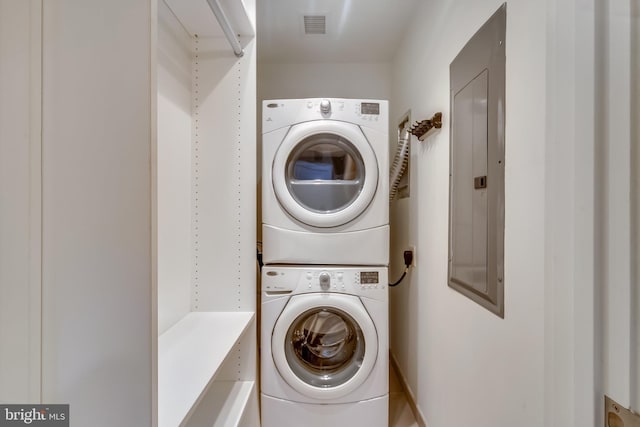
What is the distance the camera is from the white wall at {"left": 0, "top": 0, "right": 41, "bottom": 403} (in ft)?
1.33

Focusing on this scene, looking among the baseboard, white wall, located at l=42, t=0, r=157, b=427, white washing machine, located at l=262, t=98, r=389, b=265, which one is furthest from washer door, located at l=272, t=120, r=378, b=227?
the baseboard

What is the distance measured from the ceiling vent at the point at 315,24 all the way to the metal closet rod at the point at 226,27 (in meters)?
0.77

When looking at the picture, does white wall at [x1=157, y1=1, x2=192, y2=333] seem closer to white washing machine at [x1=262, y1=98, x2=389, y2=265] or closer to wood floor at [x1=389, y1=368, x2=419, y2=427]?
white washing machine at [x1=262, y1=98, x2=389, y2=265]

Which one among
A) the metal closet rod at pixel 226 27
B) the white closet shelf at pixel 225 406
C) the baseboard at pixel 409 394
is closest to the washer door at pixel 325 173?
the metal closet rod at pixel 226 27

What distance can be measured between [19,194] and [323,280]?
122 cm

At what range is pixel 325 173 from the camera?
159cm

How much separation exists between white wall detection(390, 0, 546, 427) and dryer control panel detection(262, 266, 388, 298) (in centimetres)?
32

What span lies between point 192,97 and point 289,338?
52.4 inches

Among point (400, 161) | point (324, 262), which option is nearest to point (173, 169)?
point (324, 262)

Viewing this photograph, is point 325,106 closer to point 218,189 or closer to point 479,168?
point 218,189

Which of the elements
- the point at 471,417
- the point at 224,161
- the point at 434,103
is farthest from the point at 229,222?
the point at 471,417

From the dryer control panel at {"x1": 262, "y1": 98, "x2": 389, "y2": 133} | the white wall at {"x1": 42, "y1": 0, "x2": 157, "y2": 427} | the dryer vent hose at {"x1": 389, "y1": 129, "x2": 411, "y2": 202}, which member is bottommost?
the white wall at {"x1": 42, "y1": 0, "x2": 157, "y2": 427}

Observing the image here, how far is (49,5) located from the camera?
419 millimetres

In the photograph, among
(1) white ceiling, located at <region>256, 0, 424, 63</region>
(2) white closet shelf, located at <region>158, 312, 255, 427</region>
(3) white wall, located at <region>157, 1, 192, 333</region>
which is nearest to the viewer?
(2) white closet shelf, located at <region>158, 312, 255, 427</region>
